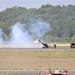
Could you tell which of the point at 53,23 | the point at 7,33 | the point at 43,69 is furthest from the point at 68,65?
the point at 53,23

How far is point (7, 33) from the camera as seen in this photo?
464 ft

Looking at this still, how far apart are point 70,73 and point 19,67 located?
9.84 m

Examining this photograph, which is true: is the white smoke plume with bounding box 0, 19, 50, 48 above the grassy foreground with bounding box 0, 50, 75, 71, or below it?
above

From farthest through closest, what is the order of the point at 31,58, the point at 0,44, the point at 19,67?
the point at 0,44, the point at 31,58, the point at 19,67

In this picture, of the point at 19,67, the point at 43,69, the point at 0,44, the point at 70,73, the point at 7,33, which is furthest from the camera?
the point at 7,33

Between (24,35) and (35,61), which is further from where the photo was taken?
(24,35)

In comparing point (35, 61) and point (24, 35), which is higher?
point (24, 35)

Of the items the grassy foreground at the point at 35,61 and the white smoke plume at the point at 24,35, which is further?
the white smoke plume at the point at 24,35

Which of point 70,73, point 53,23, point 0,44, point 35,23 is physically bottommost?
point 70,73

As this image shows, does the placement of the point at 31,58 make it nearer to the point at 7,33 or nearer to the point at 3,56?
the point at 3,56

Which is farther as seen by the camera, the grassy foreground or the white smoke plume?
the white smoke plume

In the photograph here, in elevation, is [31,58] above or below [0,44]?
below

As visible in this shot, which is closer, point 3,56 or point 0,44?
point 3,56

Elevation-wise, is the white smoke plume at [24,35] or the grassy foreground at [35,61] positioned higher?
the white smoke plume at [24,35]
